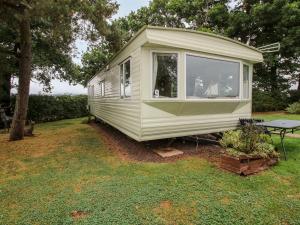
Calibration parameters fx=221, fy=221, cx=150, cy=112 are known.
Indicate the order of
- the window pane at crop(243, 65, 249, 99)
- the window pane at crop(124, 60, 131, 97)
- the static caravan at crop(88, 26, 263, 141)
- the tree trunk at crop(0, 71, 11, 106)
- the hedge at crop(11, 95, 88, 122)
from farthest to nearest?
the hedge at crop(11, 95, 88, 122) → the tree trunk at crop(0, 71, 11, 106) → the window pane at crop(243, 65, 249, 99) → the window pane at crop(124, 60, 131, 97) → the static caravan at crop(88, 26, 263, 141)

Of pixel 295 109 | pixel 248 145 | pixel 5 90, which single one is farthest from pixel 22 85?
pixel 295 109

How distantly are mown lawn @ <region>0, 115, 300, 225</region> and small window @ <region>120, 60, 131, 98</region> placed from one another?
211cm

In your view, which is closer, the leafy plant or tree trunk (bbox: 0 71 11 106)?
the leafy plant

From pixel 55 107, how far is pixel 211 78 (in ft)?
42.6

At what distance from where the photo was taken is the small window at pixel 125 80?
21.1 ft

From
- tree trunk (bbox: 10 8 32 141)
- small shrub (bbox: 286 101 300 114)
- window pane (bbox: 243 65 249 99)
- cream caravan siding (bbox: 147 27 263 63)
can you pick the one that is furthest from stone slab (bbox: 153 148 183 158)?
small shrub (bbox: 286 101 300 114)

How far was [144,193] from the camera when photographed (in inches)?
136

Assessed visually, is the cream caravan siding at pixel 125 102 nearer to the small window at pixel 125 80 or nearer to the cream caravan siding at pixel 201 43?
the small window at pixel 125 80

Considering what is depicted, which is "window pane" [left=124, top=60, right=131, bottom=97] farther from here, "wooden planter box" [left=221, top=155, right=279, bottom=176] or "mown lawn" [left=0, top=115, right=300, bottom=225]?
"wooden planter box" [left=221, top=155, right=279, bottom=176]

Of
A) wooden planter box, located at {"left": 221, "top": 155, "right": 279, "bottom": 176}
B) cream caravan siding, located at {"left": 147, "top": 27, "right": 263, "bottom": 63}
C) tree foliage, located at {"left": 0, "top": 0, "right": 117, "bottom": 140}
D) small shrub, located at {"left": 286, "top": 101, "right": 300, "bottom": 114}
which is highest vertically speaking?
tree foliage, located at {"left": 0, "top": 0, "right": 117, "bottom": 140}

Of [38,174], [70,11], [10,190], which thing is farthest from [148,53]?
[10,190]

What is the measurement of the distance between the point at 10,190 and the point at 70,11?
4828 millimetres

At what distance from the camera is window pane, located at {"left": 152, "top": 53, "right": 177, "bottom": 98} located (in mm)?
5492

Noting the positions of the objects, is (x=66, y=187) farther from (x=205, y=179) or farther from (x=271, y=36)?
(x=271, y=36)
